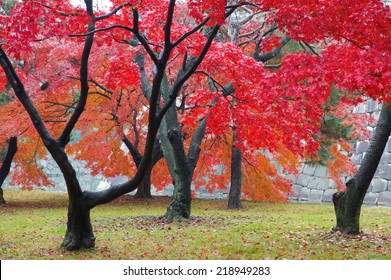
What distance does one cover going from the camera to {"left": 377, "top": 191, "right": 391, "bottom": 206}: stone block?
896 inches

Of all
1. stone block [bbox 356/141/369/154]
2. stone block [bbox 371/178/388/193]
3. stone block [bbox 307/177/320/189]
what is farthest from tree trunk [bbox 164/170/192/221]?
stone block [bbox 356/141/369/154]

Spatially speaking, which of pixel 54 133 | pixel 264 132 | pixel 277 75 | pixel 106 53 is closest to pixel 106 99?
pixel 54 133

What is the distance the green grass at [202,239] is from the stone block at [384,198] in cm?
1009

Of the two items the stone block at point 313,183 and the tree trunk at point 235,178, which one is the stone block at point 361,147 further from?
the tree trunk at point 235,178

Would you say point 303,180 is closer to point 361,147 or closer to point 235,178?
point 361,147

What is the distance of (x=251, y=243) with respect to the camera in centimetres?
915

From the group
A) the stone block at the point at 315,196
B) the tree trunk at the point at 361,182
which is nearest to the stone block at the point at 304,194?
the stone block at the point at 315,196

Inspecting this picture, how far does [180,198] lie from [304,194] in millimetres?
14739

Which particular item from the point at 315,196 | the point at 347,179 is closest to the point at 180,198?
the point at 315,196

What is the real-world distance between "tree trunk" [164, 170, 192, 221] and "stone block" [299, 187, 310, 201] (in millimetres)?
14431

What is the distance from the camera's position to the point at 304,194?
25875 millimetres

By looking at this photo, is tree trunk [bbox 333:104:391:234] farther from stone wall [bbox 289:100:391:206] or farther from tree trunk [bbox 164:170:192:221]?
stone wall [bbox 289:100:391:206]
